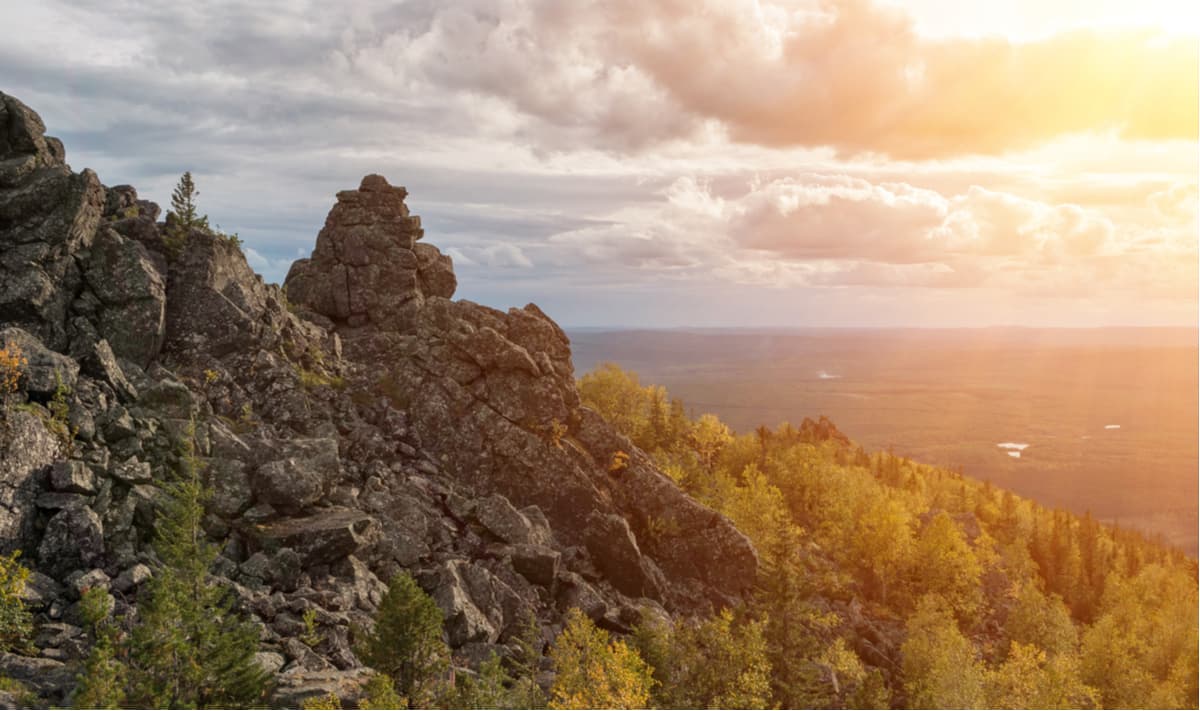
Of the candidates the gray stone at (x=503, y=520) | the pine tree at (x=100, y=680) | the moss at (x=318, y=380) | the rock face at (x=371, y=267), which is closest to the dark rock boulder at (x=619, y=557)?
the gray stone at (x=503, y=520)

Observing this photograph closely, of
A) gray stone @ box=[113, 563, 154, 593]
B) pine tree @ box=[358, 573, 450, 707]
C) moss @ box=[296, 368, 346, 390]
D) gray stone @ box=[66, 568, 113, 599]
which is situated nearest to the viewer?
pine tree @ box=[358, 573, 450, 707]

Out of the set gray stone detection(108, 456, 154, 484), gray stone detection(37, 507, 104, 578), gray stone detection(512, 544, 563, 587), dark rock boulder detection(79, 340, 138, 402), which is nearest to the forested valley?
gray stone detection(512, 544, 563, 587)

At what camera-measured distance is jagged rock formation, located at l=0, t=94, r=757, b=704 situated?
3800 cm

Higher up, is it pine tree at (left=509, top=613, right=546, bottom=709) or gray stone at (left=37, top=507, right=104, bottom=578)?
gray stone at (left=37, top=507, right=104, bottom=578)

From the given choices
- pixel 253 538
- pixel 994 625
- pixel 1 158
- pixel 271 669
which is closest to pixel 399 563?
pixel 253 538

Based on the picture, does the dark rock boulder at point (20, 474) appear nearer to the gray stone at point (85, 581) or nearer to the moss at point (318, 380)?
the gray stone at point (85, 581)

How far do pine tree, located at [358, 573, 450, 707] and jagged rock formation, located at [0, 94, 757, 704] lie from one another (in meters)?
2.09

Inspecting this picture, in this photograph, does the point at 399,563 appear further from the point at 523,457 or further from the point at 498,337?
the point at 498,337

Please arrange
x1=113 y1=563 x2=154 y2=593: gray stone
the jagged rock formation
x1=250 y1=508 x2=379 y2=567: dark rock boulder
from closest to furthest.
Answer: x1=113 y1=563 x2=154 y2=593: gray stone < the jagged rock formation < x1=250 y1=508 x2=379 y2=567: dark rock boulder

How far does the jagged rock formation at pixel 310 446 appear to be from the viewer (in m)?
38.0

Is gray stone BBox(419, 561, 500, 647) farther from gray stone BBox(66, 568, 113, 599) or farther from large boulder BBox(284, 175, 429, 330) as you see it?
large boulder BBox(284, 175, 429, 330)

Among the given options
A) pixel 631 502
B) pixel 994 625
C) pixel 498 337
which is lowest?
pixel 994 625

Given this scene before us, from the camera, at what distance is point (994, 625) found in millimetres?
99812

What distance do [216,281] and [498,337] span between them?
975 inches
